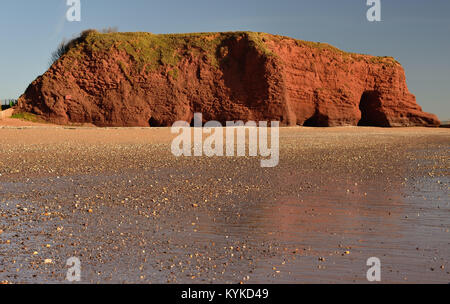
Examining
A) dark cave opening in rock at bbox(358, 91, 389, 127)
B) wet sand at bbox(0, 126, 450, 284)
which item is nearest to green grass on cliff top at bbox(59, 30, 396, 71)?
dark cave opening in rock at bbox(358, 91, 389, 127)

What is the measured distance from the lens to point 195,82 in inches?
1714

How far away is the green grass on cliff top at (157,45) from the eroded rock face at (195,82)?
9cm

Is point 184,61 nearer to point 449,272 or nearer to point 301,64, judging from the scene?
point 301,64

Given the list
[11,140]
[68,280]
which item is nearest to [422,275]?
[68,280]

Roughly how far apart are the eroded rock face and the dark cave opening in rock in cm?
365

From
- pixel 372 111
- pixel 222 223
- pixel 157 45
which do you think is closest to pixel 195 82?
pixel 157 45

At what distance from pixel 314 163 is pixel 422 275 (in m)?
10.4

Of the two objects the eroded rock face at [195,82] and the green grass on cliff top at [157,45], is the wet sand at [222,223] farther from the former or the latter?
the green grass on cliff top at [157,45]

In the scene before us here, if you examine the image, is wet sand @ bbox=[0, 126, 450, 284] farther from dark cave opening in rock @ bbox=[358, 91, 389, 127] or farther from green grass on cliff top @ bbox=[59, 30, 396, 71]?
dark cave opening in rock @ bbox=[358, 91, 389, 127]

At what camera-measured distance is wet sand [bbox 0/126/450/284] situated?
4988mm

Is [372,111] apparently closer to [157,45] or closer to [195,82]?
[195,82]

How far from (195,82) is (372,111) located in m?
21.6

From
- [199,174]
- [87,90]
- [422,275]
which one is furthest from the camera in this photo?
[87,90]
